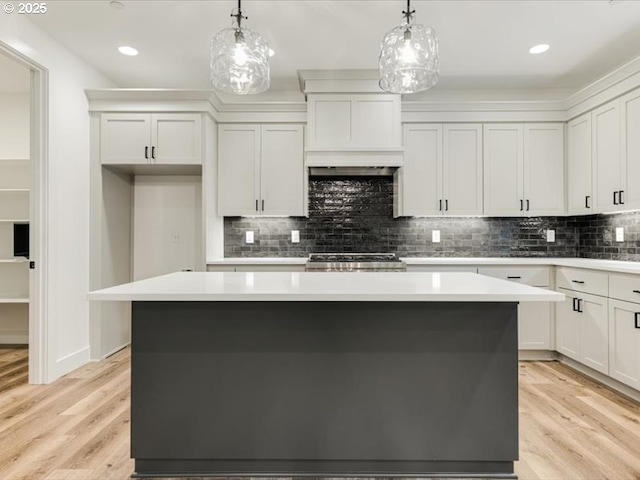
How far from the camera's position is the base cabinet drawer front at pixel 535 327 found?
147 inches

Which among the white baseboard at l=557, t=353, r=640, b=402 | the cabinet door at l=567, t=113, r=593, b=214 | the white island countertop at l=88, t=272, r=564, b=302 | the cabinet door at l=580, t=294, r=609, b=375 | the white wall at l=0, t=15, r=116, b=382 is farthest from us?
the cabinet door at l=567, t=113, r=593, b=214

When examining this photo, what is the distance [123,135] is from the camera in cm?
377

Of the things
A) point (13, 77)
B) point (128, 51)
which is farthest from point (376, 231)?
point (13, 77)

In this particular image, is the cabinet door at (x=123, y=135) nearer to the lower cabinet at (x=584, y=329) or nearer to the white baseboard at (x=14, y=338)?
the white baseboard at (x=14, y=338)

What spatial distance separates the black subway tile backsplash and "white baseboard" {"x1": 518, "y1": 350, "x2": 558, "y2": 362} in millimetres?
1043

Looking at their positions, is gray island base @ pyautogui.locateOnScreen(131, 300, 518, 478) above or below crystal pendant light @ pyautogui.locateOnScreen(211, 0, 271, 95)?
below

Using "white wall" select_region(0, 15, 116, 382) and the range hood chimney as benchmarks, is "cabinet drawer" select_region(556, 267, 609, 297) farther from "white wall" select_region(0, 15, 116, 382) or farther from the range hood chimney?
"white wall" select_region(0, 15, 116, 382)

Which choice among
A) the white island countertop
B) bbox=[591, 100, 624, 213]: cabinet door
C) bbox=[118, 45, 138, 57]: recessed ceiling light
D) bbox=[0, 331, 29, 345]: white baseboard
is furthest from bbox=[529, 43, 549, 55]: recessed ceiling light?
bbox=[0, 331, 29, 345]: white baseboard

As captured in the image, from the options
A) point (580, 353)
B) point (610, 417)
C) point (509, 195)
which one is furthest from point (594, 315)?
point (509, 195)

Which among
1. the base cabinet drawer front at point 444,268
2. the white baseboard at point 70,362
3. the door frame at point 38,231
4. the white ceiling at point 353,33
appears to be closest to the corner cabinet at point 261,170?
the white ceiling at point 353,33

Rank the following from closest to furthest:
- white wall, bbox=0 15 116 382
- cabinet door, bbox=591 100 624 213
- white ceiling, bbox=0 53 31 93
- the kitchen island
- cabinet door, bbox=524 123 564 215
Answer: the kitchen island < white wall, bbox=0 15 116 382 < cabinet door, bbox=591 100 624 213 < white ceiling, bbox=0 53 31 93 < cabinet door, bbox=524 123 564 215

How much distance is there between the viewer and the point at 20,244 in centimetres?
412

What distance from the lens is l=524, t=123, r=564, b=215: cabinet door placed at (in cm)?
405

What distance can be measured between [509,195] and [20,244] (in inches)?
199
